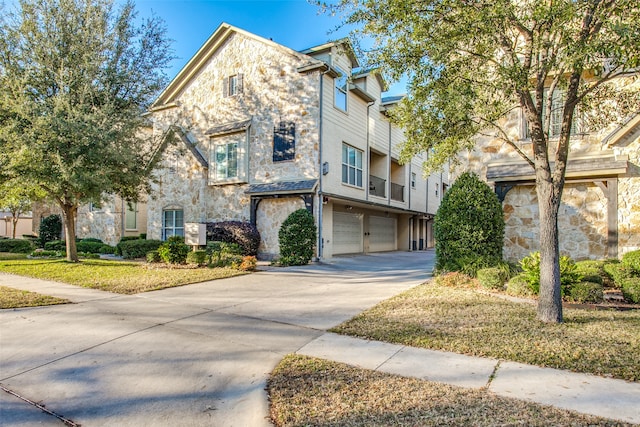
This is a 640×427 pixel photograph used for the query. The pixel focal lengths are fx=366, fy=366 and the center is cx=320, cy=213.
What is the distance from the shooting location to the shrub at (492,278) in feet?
28.7

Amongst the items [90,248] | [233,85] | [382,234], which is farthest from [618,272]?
[90,248]

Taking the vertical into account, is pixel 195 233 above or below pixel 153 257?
above

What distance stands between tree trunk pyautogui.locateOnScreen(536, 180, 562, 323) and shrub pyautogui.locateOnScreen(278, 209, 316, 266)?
30.6 ft

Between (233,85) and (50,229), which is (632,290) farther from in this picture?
(50,229)

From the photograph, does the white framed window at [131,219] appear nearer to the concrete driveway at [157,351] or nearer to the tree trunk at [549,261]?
the concrete driveway at [157,351]

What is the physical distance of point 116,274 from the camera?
1117 cm

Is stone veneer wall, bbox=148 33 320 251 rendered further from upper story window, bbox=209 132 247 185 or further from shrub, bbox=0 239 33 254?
shrub, bbox=0 239 33 254

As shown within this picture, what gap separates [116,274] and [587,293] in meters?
12.1

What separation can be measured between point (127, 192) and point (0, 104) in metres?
4.73

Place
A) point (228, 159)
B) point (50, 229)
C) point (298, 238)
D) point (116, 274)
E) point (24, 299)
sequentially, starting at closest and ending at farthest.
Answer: point (24, 299) < point (116, 274) < point (298, 238) < point (228, 159) < point (50, 229)

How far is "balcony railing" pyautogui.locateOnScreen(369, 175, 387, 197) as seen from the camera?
20527 millimetres

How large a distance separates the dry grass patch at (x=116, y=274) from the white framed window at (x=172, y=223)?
570 cm

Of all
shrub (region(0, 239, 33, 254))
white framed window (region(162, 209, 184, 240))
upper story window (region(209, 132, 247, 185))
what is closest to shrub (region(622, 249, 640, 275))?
upper story window (region(209, 132, 247, 185))

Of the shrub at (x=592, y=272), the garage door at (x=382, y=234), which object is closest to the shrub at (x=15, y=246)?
the garage door at (x=382, y=234)
